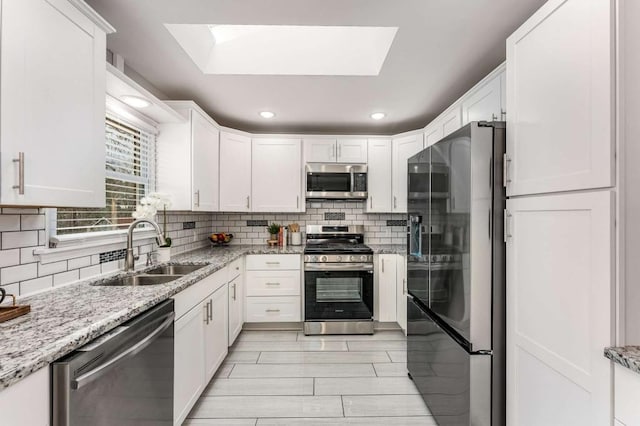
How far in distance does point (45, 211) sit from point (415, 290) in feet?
7.52

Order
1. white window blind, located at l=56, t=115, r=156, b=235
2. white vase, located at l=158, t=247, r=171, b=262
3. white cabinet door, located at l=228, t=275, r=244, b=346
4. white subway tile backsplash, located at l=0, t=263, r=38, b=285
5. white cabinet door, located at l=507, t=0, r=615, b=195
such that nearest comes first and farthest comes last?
white cabinet door, located at l=507, t=0, r=615, b=195 < white subway tile backsplash, located at l=0, t=263, r=38, b=285 < white window blind, located at l=56, t=115, r=156, b=235 < white vase, located at l=158, t=247, r=171, b=262 < white cabinet door, located at l=228, t=275, r=244, b=346

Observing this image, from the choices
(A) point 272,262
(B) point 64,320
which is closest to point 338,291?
(A) point 272,262

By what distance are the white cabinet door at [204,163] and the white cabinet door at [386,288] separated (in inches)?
75.6

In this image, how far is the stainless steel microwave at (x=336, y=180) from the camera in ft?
12.8

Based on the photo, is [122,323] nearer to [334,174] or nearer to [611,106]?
[611,106]

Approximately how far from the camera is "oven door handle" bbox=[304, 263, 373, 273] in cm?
355

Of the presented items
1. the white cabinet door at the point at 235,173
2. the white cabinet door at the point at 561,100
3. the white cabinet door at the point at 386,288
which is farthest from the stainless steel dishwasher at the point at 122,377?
the white cabinet door at the point at 386,288

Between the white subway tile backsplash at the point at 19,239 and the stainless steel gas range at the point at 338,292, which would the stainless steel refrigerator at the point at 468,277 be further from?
the white subway tile backsplash at the point at 19,239

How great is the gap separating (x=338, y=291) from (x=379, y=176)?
1.45m

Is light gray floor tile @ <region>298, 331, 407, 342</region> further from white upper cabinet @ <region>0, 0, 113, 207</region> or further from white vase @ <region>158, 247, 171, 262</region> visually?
white upper cabinet @ <region>0, 0, 113, 207</region>

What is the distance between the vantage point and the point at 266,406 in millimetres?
2232

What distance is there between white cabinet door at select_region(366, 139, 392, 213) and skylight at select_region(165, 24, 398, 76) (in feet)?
5.00

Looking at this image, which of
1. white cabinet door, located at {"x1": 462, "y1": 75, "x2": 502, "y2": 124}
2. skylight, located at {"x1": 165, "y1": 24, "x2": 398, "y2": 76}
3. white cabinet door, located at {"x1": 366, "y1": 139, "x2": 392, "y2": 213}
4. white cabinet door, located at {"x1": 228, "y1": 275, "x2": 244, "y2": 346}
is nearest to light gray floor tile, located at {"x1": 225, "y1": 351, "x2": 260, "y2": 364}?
white cabinet door, located at {"x1": 228, "y1": 275, "x2": 244, "y2": 346}

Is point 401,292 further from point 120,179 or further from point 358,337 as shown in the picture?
point 120,179
